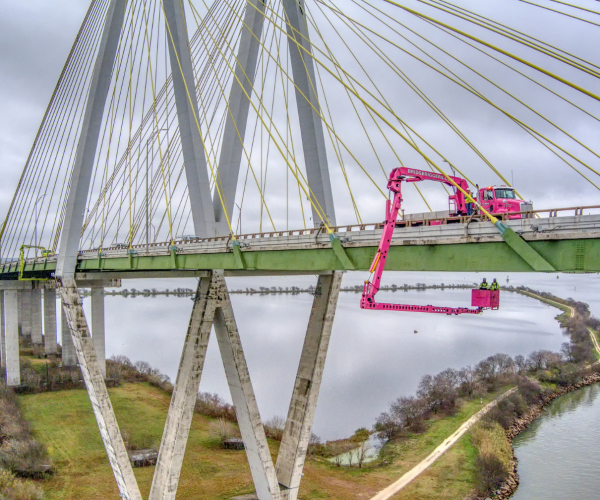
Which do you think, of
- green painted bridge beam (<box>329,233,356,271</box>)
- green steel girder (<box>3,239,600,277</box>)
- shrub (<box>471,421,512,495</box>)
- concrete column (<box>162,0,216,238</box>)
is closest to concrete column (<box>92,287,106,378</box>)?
concrete column (<box>162,0,216,238</box>)

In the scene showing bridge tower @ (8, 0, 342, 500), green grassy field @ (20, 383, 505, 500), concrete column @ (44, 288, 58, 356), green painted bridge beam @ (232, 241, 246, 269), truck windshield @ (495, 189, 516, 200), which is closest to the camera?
truck windshield @ (495, 189, 516, 200)

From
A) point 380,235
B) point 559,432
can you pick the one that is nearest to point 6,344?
point 380,235

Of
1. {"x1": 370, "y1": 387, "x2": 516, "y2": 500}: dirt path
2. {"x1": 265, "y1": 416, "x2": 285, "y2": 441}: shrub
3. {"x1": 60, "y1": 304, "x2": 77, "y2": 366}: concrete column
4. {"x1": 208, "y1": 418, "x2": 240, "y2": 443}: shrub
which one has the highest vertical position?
{"x1": 60, "y1": 304, "x2": 77, "y2": 366}: concrete column

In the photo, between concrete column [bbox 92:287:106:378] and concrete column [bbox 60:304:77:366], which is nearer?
concrete column [bbox 92:287:106:378]

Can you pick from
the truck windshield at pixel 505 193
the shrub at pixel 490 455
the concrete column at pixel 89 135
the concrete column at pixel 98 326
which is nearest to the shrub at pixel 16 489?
the concrete column at pixel 89 135

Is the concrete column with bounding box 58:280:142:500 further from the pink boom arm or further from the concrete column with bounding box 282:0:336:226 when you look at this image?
the pink boom arm

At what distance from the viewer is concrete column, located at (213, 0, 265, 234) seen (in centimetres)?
1784

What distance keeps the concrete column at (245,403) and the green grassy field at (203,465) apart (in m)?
3.59

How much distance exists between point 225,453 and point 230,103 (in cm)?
1675

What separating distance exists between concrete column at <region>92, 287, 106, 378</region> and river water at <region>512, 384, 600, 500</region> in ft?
91.9

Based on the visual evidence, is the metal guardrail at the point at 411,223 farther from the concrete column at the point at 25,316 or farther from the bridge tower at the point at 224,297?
the concrete column at the point at 25,316

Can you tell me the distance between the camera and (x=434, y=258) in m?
9.61

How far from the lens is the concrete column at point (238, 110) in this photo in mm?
17844

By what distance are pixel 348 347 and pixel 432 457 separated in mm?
30935
